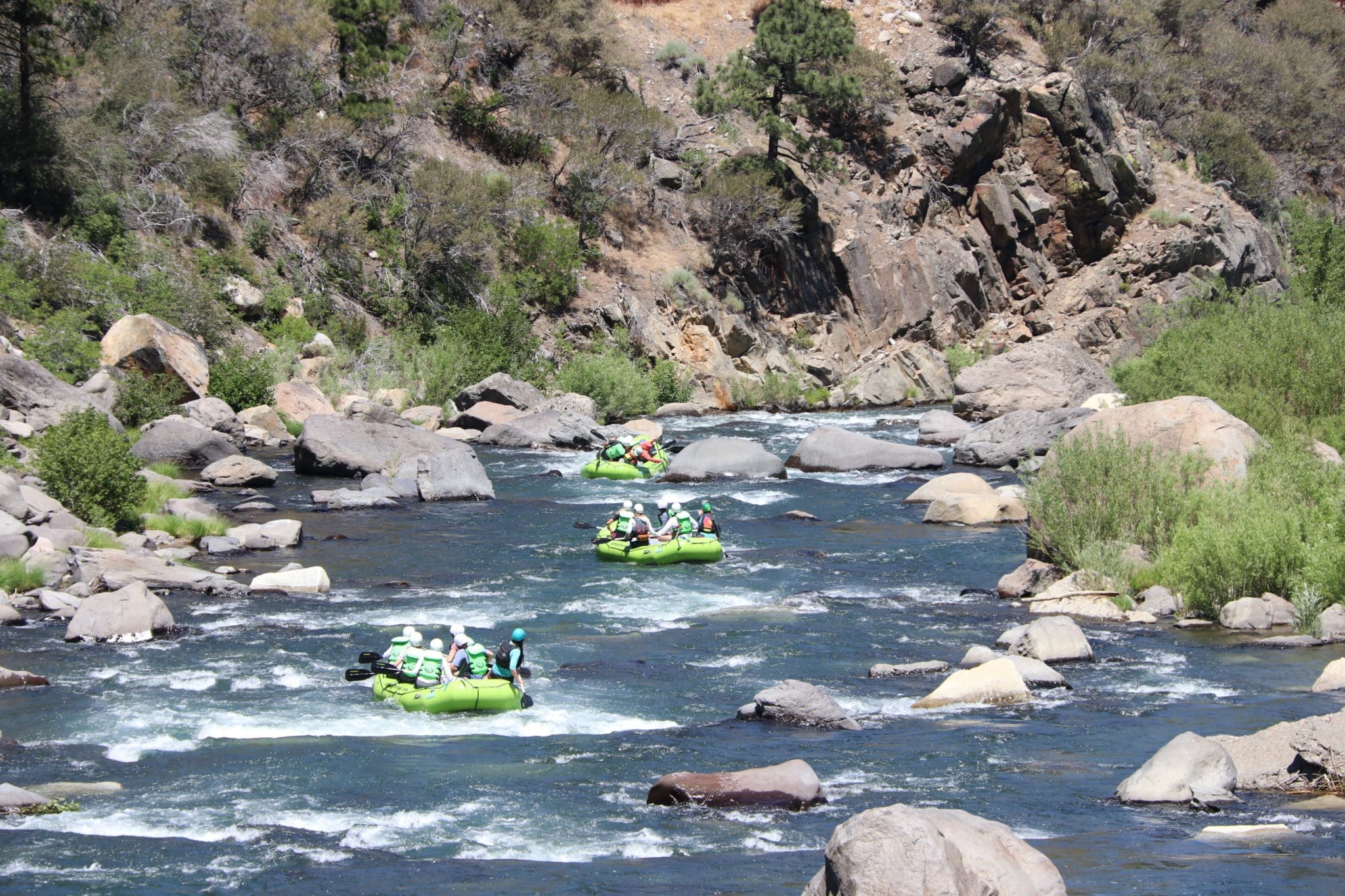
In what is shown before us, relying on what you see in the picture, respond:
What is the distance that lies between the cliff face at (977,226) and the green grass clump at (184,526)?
27.8 m

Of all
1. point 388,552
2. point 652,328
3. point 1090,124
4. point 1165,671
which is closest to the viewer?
point 1165,671

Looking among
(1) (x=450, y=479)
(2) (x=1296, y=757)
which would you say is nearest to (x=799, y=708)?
(2) (x=1296, y=757)

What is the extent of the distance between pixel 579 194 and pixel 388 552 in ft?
87.2

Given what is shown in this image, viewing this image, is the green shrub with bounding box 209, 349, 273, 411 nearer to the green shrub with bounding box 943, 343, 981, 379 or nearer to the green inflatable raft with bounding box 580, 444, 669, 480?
the green inflatable raft with bounding box 580, 444, 669, 480

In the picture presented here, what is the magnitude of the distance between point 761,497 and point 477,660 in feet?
41.2

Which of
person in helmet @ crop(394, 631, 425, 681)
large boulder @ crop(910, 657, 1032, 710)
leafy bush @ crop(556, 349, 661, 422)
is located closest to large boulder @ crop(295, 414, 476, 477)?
leafy bush @ crop(556, 349, 661, 422)

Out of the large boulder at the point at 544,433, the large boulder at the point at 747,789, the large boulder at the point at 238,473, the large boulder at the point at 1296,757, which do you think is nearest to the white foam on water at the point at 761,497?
the large boulder at the point at 544,433

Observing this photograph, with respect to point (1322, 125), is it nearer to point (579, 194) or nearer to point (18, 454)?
point (579, 194)

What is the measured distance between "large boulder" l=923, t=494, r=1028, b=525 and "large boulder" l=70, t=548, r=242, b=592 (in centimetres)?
1109

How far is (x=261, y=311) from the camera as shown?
111ft

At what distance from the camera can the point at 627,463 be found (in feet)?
84.8

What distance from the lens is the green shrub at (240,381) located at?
2845cm

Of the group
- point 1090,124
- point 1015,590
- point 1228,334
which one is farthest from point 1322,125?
point 1015,590

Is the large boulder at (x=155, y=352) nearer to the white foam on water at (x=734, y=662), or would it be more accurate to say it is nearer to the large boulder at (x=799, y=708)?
the white foam on water at (x=734, y=662)
